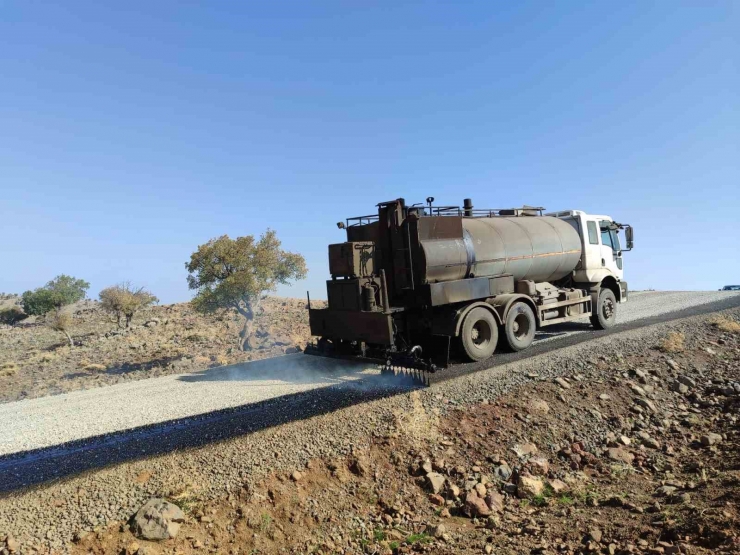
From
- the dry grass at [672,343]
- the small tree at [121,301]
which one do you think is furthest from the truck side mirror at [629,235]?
the small tree at [121,301]

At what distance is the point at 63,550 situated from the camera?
4941 millimetres

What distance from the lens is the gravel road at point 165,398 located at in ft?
27.7

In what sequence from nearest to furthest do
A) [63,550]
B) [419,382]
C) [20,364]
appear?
[63,550] < [419,382] < [20,364]

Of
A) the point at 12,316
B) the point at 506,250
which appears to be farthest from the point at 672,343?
the point at 12,316

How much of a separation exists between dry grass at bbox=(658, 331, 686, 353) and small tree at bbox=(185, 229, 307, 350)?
14353 millimetres

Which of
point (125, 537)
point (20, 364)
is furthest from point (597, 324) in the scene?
point (20, 364)

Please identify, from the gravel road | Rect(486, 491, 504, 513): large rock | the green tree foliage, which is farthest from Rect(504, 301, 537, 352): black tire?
the green tree foliage

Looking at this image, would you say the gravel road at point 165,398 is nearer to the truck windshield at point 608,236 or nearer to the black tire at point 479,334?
the black tire at point 479,334

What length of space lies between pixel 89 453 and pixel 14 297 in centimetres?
5769

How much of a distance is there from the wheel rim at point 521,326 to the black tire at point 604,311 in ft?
12.6

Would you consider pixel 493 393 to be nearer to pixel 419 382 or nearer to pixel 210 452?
pixel 419 382

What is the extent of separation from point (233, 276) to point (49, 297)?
28039 millimetres

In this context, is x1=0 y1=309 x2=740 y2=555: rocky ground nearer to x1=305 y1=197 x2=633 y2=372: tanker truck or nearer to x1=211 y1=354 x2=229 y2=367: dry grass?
x1=305 y1=197 x2=633 y2=372: tanker truck

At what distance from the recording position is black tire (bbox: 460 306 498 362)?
9.97m
